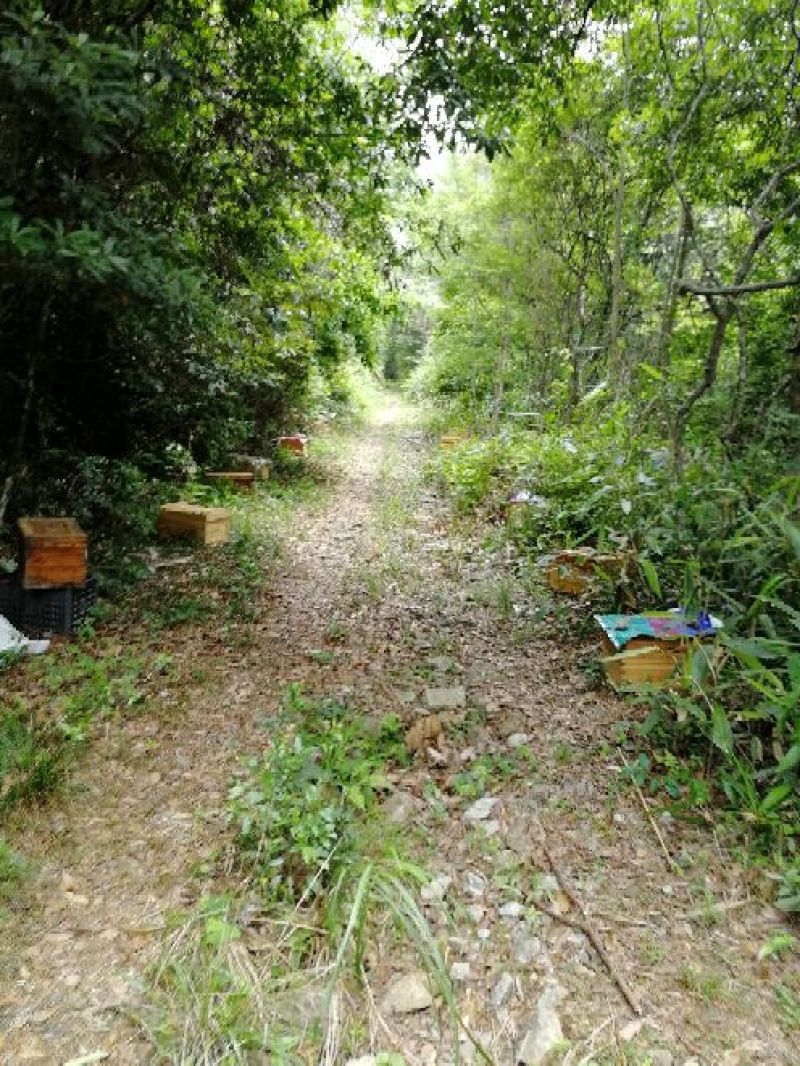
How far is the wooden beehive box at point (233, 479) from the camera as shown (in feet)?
24.8

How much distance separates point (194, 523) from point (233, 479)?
81.3 inches

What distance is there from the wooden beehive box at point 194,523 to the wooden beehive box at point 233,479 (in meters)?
1.65

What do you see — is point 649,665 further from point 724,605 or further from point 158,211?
point 158,211

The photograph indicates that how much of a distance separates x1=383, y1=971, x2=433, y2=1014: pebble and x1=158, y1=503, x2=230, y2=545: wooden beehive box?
438 centimetres

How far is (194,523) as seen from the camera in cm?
570

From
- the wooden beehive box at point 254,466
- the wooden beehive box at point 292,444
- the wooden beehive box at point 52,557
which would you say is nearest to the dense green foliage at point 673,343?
the wooden beehive box at point 292,444

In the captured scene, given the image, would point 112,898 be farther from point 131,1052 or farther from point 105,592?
point 105,592

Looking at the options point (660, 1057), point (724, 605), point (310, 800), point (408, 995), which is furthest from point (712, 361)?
point (408, 995)

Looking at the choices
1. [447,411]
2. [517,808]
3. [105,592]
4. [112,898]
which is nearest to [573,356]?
[447,411]

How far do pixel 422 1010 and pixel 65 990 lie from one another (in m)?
1.04

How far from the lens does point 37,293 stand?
3693 millimetres

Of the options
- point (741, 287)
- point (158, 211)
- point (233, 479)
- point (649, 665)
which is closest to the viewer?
point (649, 665)

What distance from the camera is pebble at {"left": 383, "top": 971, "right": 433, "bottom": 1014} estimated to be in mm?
1795

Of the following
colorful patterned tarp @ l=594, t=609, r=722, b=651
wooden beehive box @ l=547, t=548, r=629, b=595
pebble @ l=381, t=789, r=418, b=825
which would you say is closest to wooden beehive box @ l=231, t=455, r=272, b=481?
wooden beehive box @ l=547, t=548, r=629, b=595
